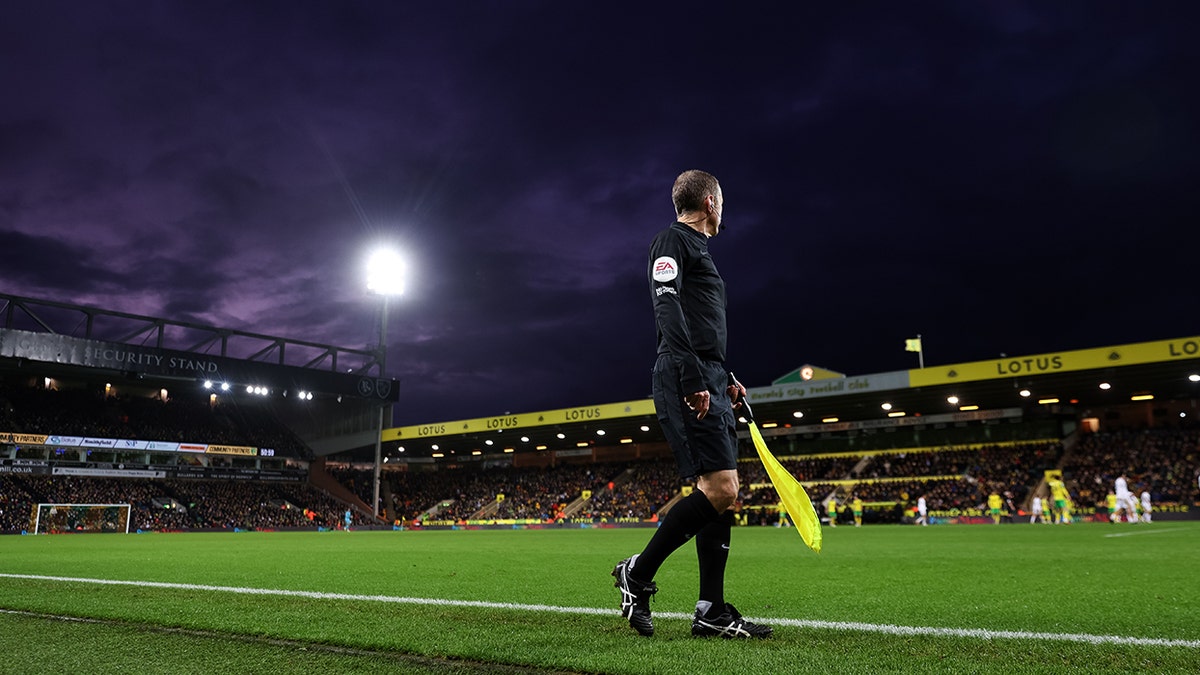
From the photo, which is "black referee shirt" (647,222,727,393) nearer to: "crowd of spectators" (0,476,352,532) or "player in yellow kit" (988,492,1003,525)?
"player in yellow kit" (988,492,1003,525)

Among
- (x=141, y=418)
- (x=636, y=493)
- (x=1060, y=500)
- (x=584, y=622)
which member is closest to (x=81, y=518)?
(x=141, y=418)

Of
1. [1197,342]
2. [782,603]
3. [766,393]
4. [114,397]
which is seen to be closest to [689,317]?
[782,603]

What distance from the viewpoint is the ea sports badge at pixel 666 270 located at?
324 cm

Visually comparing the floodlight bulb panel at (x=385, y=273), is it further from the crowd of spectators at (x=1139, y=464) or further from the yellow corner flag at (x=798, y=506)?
the yellow corner flag at (x=798, y=506)

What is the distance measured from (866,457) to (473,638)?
4060cm

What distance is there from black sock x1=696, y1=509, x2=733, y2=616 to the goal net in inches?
1511

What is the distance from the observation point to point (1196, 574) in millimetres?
5750

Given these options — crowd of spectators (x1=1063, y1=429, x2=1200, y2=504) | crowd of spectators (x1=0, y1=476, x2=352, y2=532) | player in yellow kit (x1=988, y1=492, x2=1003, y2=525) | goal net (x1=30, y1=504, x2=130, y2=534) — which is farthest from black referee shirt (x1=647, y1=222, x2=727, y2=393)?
crowd of spectators (x1=0, y1=476, x2=352, y2=532)

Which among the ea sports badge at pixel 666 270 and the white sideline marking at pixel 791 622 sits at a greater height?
the ea sports badge at pixel 666 270

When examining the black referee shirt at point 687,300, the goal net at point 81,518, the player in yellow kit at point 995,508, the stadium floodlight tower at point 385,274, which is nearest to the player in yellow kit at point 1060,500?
the player in yellow kit at point 995,508

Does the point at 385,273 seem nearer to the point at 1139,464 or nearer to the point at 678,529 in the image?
the point at 1139,464

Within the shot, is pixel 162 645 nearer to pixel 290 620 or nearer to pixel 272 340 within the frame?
pixel 290 620

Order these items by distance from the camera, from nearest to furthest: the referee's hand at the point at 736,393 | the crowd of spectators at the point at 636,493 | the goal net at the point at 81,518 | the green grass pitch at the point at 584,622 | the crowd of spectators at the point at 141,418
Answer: the green grass pitch at the point at 584,622, the referee's hand at the point at 736,393, the goal net at the point at 81,518, the crowd of spectators at the point at 141,418, the crowd of spectators at the point at 636,493

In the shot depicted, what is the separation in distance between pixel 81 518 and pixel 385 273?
18598 mm
